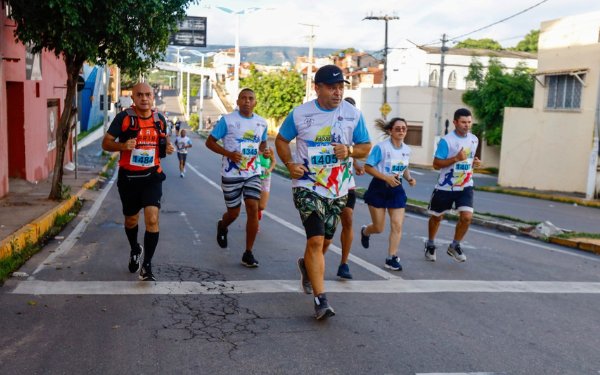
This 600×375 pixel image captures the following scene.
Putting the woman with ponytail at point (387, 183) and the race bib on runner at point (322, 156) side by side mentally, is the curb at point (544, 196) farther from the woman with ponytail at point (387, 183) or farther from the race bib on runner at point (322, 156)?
the race bib on runner at point (322, 156)

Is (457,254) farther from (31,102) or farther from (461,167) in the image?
(31,102)

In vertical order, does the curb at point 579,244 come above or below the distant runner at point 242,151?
below

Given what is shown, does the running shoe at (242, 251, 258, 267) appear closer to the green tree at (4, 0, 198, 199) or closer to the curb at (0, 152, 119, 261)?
the curb at (0, 152, 119, 261)

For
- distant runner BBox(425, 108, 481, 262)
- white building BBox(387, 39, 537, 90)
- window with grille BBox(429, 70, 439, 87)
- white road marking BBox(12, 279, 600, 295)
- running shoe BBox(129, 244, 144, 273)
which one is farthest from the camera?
window with grille BBox(429, 70, 439, 87)

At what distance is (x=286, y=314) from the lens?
5711 mm

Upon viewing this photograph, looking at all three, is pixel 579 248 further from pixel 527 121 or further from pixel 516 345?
pixel 527 121

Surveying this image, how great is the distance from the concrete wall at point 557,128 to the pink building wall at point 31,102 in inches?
715

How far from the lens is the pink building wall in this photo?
46.0 ft

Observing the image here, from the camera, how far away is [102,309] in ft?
18.7

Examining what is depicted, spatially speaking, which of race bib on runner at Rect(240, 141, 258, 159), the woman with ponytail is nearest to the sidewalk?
race bib on runner at Rect(240, 141, 258, 159)

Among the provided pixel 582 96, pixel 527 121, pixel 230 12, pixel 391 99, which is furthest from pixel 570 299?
pixel 230 12

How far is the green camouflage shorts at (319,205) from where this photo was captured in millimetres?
5748

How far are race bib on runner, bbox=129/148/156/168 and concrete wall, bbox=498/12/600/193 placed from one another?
67.5 ft

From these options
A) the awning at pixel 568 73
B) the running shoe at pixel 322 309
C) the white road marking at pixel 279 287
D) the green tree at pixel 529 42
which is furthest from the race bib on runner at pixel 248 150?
the green tree at pixel 529 42
